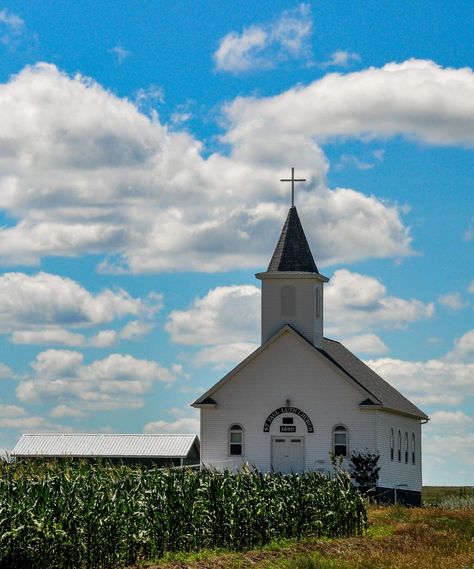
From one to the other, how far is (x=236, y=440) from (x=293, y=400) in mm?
3113

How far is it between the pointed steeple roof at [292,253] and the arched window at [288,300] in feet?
2.79

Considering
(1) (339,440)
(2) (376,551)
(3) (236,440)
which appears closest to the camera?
(2) (376,551)

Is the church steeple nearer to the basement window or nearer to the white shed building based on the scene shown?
the basement window

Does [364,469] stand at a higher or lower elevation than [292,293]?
lower

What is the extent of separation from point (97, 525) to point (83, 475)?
337 cm

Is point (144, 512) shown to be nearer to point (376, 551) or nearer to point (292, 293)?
point (376, 551)

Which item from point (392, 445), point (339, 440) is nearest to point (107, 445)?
point (392, 445)

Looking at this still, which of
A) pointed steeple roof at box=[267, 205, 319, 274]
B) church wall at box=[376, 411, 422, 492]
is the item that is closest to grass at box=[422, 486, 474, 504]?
church wall at box=[376, 411, 422, 492]

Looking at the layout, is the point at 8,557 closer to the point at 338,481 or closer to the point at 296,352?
the point at 338,481

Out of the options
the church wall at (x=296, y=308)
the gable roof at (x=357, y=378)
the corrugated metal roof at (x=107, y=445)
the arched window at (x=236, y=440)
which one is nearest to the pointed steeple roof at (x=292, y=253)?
the church wall at (x=296, y=308)

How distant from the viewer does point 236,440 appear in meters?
53.2

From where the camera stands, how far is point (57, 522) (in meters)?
24.2

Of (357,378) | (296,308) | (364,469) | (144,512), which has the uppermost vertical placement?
(296,308)

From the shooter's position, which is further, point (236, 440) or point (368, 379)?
point (368, 379)
